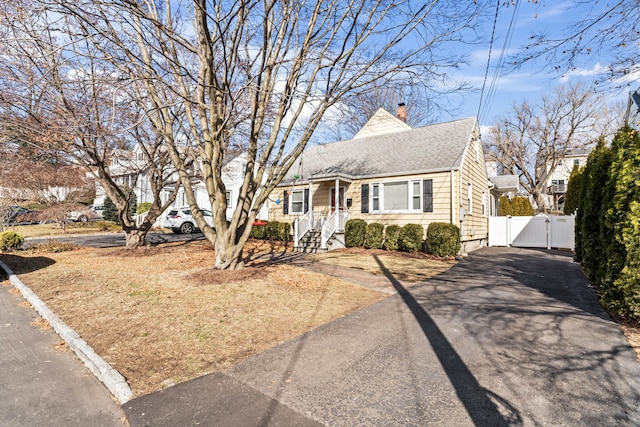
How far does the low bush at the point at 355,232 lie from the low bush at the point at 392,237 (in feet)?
3.51

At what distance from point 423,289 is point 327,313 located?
9.08 feet

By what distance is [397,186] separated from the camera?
1453 centimetres

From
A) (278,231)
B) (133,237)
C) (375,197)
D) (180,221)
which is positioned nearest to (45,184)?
(180,221)

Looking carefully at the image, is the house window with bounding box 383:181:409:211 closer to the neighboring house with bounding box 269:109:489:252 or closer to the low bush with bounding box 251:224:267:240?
the neighboring house with bounding box 269:109:489:252

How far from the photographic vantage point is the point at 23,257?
10.7 meters

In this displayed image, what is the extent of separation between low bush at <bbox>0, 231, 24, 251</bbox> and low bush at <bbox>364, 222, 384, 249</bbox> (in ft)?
43.1

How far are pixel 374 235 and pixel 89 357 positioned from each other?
11.0 m

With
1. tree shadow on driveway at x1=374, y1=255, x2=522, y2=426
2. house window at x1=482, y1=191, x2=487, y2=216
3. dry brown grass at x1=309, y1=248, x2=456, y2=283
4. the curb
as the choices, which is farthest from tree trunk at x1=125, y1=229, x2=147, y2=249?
house window at x1=482, y1=191, x2=487, y2=216

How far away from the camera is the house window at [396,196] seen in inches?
561

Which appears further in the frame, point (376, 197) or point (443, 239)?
point (376, 197)

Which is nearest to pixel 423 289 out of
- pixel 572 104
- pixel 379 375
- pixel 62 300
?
pixel 379 375

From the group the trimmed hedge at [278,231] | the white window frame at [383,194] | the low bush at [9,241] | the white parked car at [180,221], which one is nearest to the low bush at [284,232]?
the trimmed hedge at [278,231]

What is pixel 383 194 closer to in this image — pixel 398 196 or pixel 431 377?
pixel 398 196

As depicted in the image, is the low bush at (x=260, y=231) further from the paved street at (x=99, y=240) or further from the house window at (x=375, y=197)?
the house window at (x=375, y=197)
